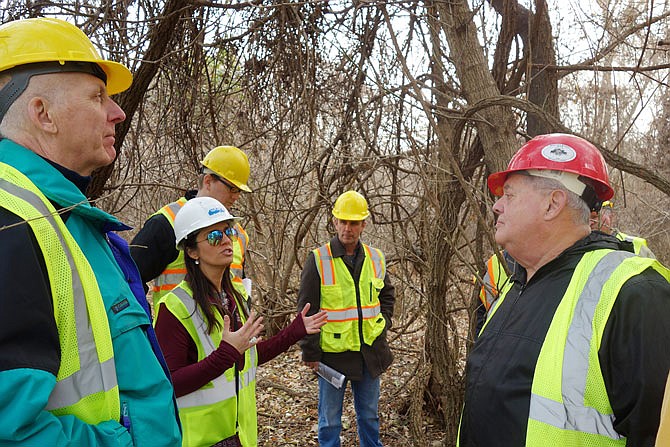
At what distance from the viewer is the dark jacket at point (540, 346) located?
1.49m

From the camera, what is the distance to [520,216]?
1.97m

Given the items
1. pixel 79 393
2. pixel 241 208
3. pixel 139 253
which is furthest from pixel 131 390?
pixel 241 208

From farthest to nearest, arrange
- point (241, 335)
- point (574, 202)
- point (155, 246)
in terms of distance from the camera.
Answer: point (155, 246), point (241, 335), point (574, 202)

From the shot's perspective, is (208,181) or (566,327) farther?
(208,181)

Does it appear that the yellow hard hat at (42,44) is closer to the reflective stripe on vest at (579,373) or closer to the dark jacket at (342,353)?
the reflective stripe on vest at (579,373)

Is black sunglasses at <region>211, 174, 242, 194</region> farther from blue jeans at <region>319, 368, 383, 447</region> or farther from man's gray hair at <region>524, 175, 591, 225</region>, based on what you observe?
man's gray hair at <region>524, 175, 591, 225</region>

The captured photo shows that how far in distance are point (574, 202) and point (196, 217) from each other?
1660 mm

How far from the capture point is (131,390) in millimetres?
1426

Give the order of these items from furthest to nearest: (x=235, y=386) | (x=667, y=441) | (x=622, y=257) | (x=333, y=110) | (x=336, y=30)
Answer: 1. (x=333, y=110)
2. (x=336, y=30)
3. (x=235, y=386)
4. (x=622, y=257)
5. (x=667, y=441)

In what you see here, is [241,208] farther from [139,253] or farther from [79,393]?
[79,393]

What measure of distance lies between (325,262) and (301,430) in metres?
1.94

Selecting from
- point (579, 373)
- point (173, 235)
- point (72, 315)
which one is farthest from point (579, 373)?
point (173, 235)

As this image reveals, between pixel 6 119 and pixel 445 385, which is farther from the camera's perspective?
pixel 445 385

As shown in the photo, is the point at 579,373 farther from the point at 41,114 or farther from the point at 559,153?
the point at 41,114
